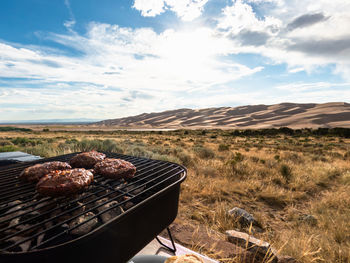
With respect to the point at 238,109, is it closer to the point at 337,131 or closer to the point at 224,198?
the point at 337,131

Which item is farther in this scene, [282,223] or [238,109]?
[238,109]

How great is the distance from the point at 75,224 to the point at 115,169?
74 centimetres

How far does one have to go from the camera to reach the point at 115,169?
223 cm

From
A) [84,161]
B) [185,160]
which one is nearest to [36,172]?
[84,161]

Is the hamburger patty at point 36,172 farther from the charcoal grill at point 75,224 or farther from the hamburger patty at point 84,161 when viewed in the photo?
the hamburger patty at point 84,161

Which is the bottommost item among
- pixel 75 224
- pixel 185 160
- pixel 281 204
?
pixel 281 204

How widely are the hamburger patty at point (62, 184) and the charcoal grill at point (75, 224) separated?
0.08 m

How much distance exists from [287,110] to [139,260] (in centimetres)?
10082

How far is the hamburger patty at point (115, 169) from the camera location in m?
2.18

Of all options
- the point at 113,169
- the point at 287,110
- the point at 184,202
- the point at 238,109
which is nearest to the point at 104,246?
the point at 113,169

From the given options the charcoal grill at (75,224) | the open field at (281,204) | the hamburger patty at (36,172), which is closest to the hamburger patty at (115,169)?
the charcoal grill at (75,224)

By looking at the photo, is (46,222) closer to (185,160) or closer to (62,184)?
(62,184)

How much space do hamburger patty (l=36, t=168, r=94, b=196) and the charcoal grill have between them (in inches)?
3.2

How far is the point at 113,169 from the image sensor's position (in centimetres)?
223
